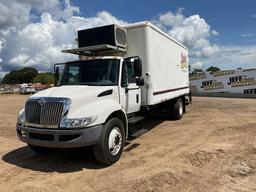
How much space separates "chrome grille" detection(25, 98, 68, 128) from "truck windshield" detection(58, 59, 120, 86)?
1326 millimetres

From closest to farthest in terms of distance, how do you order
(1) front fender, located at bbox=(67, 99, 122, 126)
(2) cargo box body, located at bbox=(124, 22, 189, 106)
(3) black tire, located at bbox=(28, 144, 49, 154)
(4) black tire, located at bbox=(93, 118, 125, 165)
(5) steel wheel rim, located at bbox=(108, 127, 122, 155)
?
1. (1) front fender, located at bbox=(67, 99, 122, 126)
2. (4) black tire, located at bbox=(93, 118, 125, 165)
3. (5) steel wheel rim, located at bbox=(108, 127, 122, 155)
4. (3) black tire, located at bbox=(28, 144, 49, 154)
5. (2) cargo box body, located at bbox=(124, 22, 189, 106)

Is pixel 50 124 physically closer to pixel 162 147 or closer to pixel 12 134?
pixel 162 147

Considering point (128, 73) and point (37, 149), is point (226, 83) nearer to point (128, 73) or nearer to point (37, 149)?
point (128, 73)

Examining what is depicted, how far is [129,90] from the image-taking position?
7.80 meters

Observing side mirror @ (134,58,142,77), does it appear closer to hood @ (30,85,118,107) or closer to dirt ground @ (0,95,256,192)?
hood @ (30,85,118,107)

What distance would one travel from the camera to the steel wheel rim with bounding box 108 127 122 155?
21.3 feet

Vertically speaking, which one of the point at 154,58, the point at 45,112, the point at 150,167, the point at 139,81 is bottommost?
the point at 150,167

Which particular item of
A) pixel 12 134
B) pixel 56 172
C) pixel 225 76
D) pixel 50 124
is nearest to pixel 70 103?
pixel 50 124

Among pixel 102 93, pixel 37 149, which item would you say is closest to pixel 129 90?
pixel 102 93

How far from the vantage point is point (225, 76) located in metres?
29.1

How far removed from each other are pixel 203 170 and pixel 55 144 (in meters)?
3.08

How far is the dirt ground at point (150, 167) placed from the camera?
532 centimetres

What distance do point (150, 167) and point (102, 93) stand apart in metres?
1.96

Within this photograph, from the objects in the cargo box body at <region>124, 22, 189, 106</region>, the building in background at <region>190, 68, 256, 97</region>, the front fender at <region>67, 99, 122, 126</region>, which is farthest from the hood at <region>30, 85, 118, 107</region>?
the building in background at <region>190, 68, 256, 97</region>
